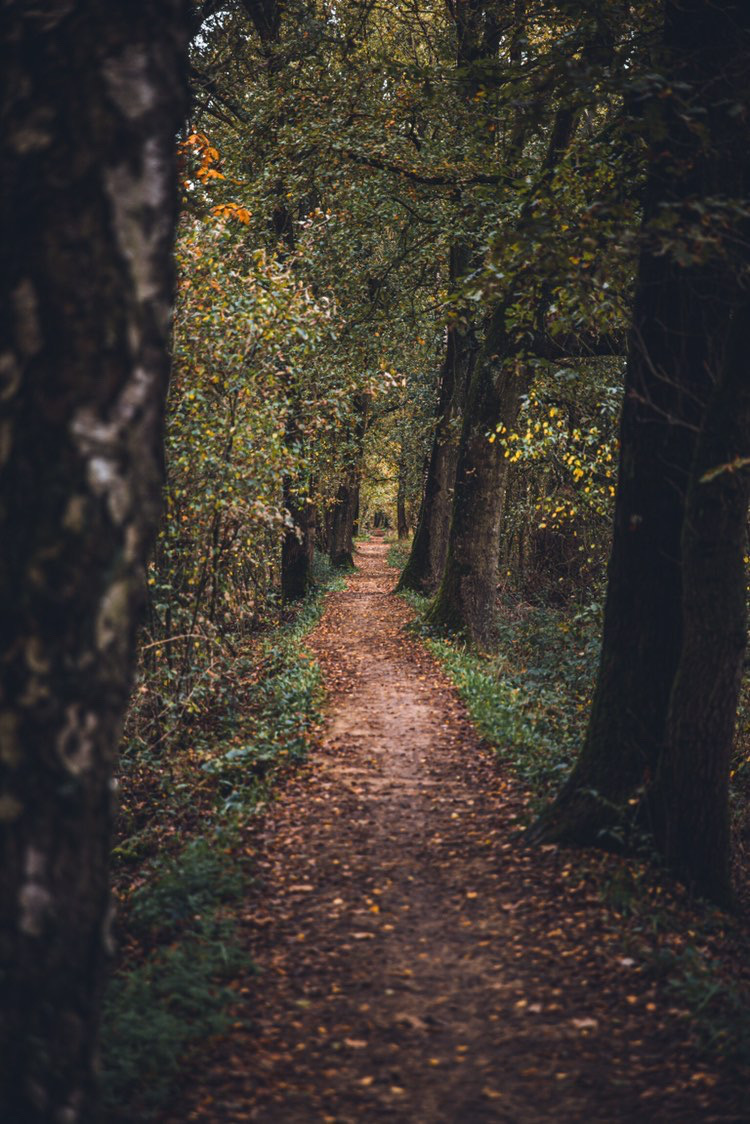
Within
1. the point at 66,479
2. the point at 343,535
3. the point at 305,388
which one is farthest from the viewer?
the point at 343,535

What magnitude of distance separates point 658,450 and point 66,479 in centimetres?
485

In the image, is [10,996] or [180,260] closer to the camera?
[10,996]

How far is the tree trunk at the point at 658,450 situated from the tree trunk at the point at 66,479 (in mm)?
4360

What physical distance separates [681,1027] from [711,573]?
2.78 m

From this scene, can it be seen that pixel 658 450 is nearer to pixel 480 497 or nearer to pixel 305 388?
pixel 480 497

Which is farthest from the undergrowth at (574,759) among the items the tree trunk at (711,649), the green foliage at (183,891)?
the green foliage at (183,891)

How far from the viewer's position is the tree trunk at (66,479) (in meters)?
2.40

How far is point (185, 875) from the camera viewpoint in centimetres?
579

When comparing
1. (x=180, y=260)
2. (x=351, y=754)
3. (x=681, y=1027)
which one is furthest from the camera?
(x=180, y=260)

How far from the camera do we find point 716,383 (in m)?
5.77

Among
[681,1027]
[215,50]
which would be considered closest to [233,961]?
[681,1027]

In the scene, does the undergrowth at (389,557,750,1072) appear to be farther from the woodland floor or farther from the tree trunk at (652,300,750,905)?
the tree trunk at (652,300,750,905)

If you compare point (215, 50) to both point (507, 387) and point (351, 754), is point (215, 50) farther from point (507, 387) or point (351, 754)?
point (351, 754)

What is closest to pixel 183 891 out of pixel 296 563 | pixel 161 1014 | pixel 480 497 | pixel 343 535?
pixel 161 1014
